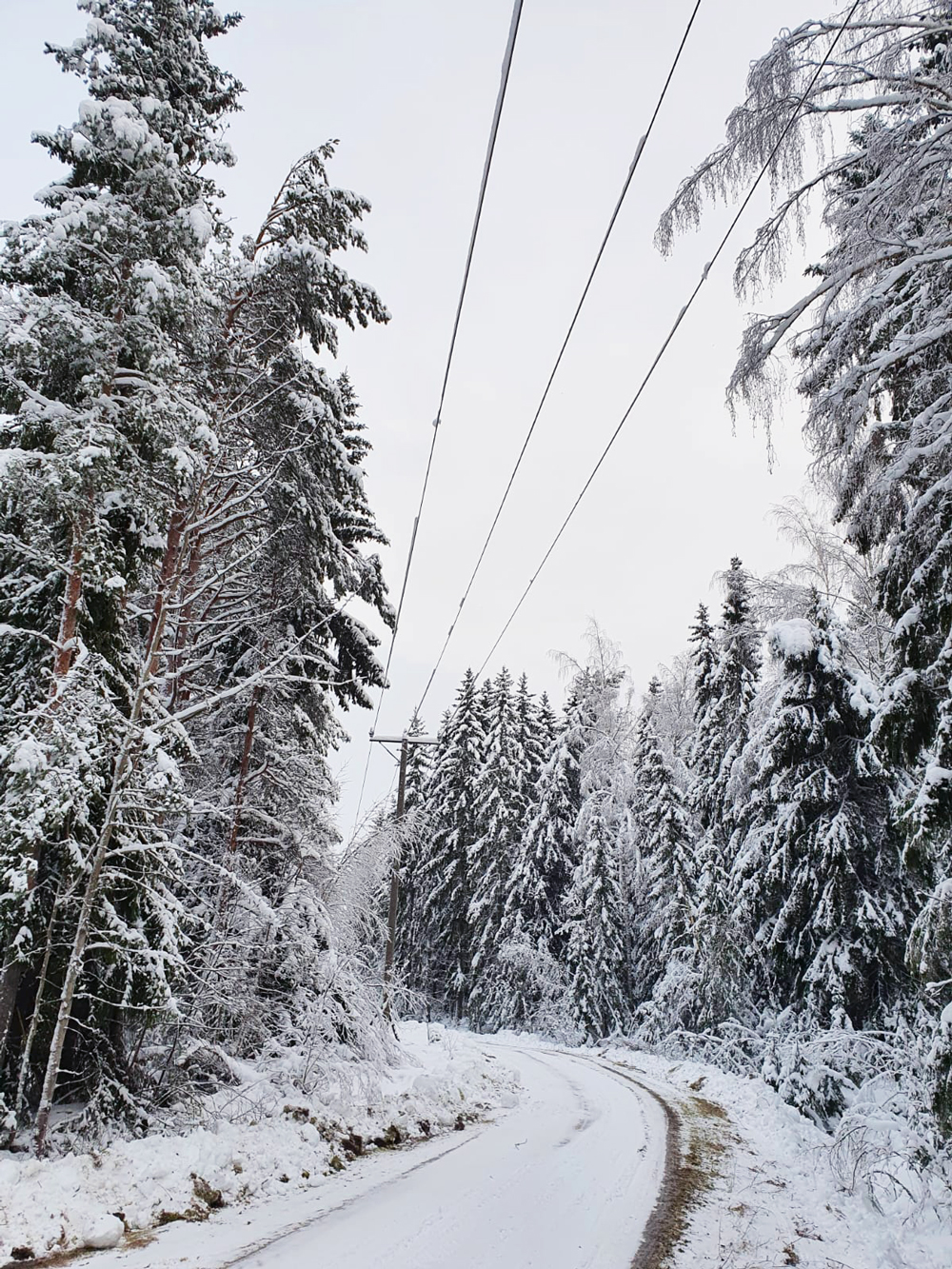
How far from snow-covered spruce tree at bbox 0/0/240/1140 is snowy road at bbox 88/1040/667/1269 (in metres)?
1.83

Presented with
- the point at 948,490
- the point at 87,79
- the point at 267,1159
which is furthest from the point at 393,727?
the point at 948,490

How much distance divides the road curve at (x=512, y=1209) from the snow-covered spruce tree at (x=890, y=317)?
2799mm

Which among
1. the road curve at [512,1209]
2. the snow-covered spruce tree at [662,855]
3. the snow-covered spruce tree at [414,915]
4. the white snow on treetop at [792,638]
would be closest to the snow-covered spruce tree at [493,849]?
the snow-covered spruce tree at [414,915]

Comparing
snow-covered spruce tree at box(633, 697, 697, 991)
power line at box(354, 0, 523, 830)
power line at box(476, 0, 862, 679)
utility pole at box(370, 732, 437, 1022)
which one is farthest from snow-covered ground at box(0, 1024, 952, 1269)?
snow-covered spruce tree at box(633, 697, 697, 991)

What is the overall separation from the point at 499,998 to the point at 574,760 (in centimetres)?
926

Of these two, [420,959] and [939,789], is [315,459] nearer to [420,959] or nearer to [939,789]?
[939,789]

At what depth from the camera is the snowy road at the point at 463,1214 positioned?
477 cm

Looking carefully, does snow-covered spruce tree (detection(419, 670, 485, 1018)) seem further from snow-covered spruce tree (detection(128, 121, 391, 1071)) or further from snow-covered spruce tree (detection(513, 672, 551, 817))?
snow-covered spruce tree (detection(128, 121, 391, 1071))

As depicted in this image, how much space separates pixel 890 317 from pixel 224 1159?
8990 millimetres

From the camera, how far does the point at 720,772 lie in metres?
19.0

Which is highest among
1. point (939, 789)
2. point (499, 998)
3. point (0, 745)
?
point (939, 789)

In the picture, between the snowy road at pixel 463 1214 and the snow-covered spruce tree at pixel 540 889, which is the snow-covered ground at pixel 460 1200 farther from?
the snow-covered spruce tree at pixel 540 889

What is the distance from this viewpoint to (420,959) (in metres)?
32.3

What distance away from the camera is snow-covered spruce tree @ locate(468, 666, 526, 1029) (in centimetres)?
2758
